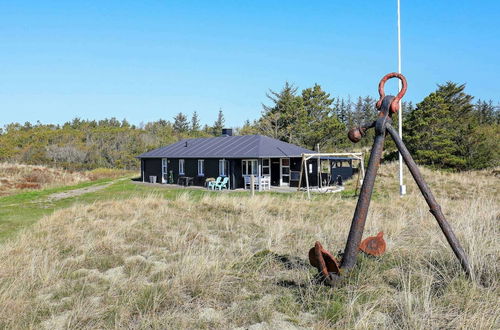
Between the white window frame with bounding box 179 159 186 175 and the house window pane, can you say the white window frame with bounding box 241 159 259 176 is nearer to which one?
the house window pane

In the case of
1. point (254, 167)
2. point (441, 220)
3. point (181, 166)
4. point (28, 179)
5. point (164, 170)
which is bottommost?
point (28, 179)

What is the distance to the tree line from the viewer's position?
31.5 m

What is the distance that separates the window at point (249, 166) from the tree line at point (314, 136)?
8650 mm

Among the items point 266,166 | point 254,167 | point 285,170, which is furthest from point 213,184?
point 285,170

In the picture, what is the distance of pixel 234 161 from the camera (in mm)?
23406

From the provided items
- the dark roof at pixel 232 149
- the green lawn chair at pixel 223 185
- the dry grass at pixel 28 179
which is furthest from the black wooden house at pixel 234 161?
the dry grass at pixel 28 179

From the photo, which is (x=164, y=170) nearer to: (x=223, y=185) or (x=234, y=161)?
(x=223, y=185)

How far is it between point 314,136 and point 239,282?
122ft

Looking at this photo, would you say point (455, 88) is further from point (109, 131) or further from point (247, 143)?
point (109, 131)

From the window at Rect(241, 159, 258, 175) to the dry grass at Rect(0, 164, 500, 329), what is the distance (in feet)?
52.9

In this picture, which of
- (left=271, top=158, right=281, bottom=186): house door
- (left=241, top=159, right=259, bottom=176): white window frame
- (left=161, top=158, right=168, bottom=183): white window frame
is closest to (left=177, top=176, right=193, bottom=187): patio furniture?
(left=161, top=158, right=168, bottom=183): white window frame

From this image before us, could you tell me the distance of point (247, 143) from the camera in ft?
82.5

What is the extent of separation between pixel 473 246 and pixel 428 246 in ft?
2.34

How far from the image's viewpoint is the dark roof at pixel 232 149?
23.0m
